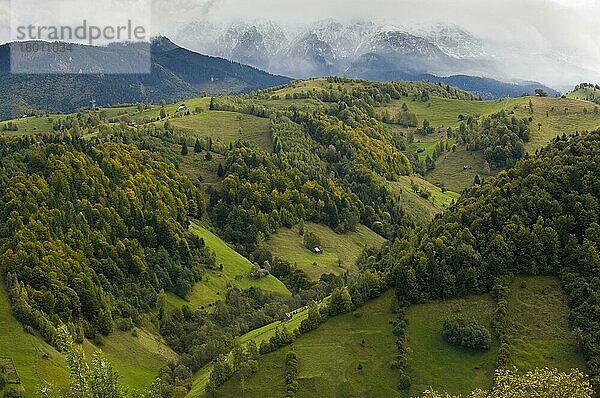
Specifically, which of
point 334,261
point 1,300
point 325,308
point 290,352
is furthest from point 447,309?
point 334,261

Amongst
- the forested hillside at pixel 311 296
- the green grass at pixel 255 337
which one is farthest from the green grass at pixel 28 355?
the green grass at pixel 255 337

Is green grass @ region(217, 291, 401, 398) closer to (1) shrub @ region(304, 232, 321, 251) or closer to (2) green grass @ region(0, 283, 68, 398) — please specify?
(2) green grass @ region(0, 283, 68, 398)

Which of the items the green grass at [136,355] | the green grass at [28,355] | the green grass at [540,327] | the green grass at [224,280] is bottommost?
the green grass at [224,280]

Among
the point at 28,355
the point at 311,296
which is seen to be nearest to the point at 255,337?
the point at 311,296

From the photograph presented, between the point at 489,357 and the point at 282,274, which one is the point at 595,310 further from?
the point at 282,274

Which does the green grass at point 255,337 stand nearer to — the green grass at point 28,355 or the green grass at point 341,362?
the green grass at point 341,362

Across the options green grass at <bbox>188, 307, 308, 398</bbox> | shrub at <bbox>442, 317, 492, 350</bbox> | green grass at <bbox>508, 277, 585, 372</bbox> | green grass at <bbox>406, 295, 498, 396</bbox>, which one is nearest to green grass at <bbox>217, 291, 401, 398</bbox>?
green grass at <bbox>188, 307, 308, 398</bbox>

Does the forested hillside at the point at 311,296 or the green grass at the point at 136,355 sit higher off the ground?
the forested hillside at the point at 311,296
